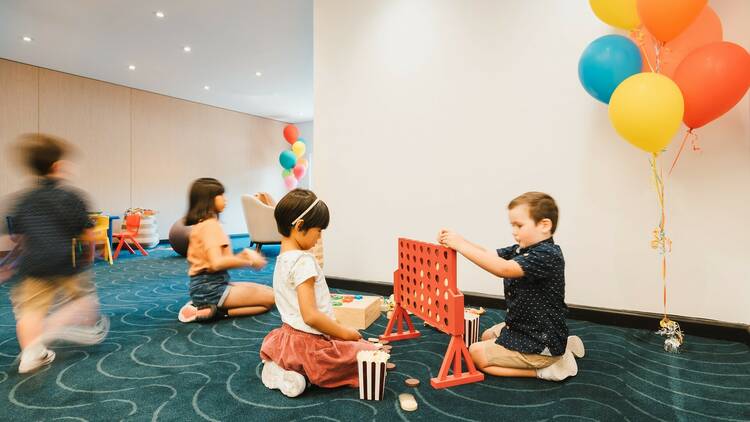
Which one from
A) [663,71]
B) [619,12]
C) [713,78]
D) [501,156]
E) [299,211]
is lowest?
[299,211]

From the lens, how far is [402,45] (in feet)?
11.5

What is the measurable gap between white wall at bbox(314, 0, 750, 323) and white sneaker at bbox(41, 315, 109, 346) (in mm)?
1947

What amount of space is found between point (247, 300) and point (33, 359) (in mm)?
1203

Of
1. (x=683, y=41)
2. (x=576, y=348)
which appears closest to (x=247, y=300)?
(x=576, y=348)


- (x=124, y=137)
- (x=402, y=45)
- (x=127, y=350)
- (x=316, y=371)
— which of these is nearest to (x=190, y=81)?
(x=124, y=137)

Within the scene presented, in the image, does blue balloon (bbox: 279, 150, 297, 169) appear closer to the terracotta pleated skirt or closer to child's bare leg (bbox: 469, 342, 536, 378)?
the terracotta pleated skirt

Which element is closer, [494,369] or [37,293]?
[494,369]

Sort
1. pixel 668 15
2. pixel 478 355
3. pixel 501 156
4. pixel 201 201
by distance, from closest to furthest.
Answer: pixel 478 355 → pixel 668 15 → pixel 201 201 → pixel 501 156

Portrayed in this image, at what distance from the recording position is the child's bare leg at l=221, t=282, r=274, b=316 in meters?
2.87

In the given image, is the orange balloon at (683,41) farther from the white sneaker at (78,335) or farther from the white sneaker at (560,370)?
the white sneaker at (78,335)

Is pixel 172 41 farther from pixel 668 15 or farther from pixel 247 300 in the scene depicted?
pixel 668 15

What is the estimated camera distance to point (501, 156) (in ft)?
10.1

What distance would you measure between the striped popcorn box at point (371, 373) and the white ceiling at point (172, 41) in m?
3.92

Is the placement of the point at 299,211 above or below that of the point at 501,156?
below
